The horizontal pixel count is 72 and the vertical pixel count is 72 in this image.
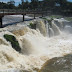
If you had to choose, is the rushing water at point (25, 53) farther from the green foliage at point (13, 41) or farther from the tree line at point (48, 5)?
the tree line at point (48, 5)

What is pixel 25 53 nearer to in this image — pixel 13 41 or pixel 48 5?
pixel 13 41

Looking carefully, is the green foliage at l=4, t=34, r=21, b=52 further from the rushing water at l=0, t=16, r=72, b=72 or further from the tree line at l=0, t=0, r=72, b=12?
the tree line at l=0, t=0, r=72, b=12

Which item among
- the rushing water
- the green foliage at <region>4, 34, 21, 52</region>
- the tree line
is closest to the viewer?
the rushing water

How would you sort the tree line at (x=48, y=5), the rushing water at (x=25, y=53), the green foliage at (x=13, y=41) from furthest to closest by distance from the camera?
the tree line at (x=48, y=5), the green foliage at (x=13, y=41), the rushing water at (x=25, y=53)

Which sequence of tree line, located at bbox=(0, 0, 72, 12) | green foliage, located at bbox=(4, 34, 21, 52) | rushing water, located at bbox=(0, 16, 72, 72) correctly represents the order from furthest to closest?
tree line, located at bbox=(0, 0, 72, 12) → green foliage, located at bbox=(4, 34, 21, 52) → rushing water, located at bbox=(0, 16, 72, 72)

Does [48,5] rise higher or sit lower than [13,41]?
higher

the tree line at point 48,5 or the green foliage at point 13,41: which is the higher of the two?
the tree line at point 48,5

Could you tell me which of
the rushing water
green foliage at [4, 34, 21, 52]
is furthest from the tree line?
green foliage at [4, 34, 21, 52]

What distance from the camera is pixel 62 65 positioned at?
16328mm

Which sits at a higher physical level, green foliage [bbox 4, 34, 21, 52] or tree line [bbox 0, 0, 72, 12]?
tree line [bbox 0, 0, 72, 12]

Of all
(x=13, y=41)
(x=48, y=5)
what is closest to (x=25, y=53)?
(x=13, y=41)

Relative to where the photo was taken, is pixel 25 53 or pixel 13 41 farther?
pixel 25 53

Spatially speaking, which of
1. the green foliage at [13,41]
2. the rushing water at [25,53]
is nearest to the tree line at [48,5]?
the rushing water at [25,53]

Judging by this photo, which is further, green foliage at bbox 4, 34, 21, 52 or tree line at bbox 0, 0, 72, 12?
tree line at bbox 0, 0, 72, 12
